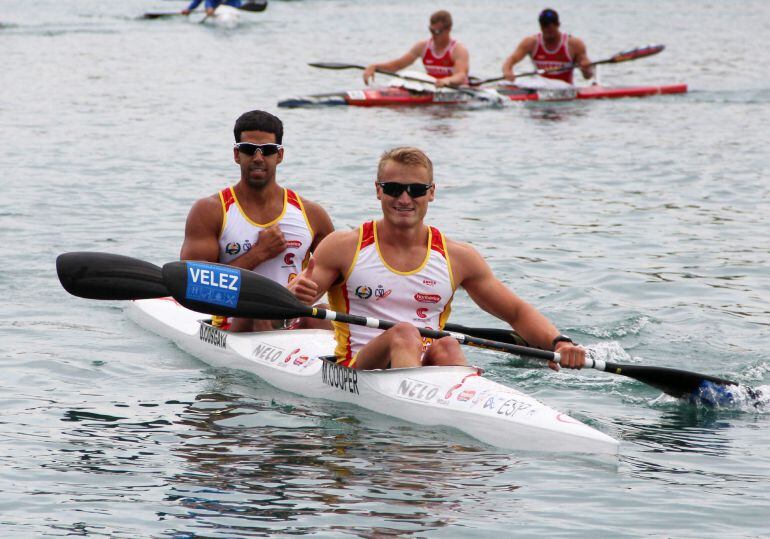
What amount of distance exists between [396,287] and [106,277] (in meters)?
1.75

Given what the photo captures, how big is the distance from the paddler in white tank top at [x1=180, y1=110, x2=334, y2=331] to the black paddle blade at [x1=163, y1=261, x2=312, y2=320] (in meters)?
0.97

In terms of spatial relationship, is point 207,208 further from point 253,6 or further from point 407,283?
point 253,6

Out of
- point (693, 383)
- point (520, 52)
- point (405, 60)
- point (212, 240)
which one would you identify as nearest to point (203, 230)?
point (212, 240)

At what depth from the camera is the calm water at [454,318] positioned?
6.06 m

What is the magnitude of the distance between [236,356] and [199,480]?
2.47 metres

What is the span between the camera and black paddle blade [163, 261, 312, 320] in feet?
24.7

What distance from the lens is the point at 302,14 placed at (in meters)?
44.6

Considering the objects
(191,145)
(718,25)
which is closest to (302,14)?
(718,25)

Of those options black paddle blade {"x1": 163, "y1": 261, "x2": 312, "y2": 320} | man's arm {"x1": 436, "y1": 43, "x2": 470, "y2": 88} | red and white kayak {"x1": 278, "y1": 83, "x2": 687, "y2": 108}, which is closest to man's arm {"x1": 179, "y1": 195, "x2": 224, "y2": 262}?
black paddle blade {"x1": 163, "y1": 261, "x2": 312, "y2": 320}

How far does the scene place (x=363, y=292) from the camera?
746 centimetres

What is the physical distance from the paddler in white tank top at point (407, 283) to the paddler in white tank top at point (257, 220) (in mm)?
1275

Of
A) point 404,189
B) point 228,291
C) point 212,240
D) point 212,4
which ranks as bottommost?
point 228,291

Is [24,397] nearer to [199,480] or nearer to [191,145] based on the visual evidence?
[199,480]

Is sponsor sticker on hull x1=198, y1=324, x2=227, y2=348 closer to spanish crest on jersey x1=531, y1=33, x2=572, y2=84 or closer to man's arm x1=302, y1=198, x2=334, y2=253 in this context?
man's arm x1=302, y1=198, x2=334, y2=253
